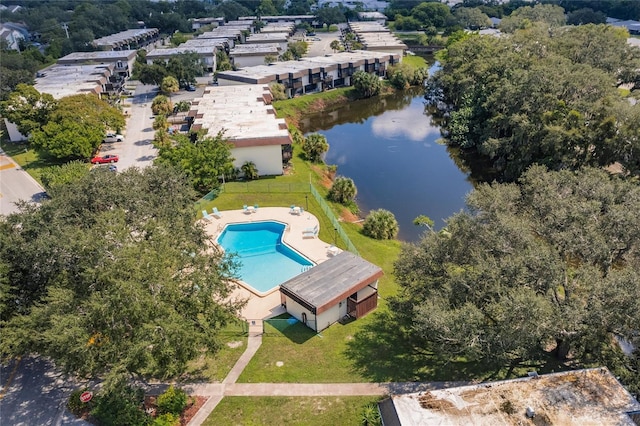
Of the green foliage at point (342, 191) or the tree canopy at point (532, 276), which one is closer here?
the tree canopy at point (532, 276)

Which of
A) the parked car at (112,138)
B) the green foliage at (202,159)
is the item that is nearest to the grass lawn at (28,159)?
the parked car at (112,138)

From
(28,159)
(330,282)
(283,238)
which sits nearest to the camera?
(330,282)

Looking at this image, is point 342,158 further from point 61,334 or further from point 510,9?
point 510,9

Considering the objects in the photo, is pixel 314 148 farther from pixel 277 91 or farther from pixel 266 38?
pixel 266 38

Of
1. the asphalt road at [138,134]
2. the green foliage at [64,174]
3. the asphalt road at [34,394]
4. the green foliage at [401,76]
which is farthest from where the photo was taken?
the green foliage at [401,76]

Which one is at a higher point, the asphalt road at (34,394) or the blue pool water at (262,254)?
the asphalt road at (34,394)

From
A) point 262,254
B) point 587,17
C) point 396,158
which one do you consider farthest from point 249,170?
point 587,17

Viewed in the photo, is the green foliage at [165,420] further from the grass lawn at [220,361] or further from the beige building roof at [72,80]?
the beige building roof at [72,80]
